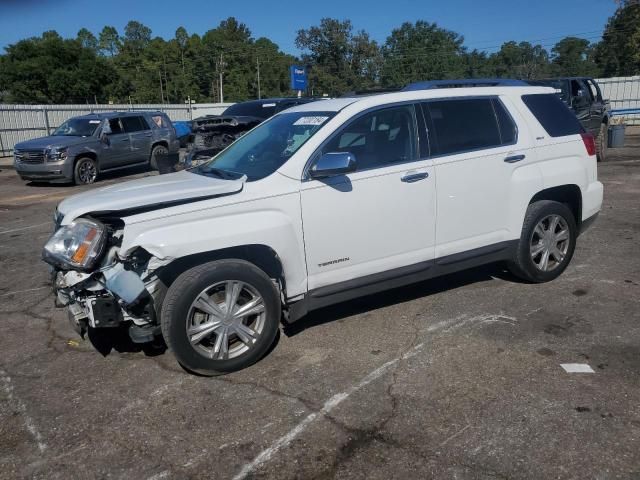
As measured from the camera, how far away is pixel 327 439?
3037mm

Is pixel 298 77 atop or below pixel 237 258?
atop

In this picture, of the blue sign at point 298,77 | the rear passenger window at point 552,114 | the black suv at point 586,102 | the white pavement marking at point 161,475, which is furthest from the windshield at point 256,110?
the blue sign at point 298,77

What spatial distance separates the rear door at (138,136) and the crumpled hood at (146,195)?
12.4 metres

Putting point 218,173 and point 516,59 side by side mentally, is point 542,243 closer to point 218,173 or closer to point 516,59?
point 218,173

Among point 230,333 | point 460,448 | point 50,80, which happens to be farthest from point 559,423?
point 50,80

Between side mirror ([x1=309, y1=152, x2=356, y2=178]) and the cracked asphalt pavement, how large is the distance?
1.32 metres

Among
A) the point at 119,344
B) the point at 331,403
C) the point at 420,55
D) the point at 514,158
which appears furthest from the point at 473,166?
the point at 420,55

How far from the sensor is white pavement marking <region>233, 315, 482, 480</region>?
9.42 ft

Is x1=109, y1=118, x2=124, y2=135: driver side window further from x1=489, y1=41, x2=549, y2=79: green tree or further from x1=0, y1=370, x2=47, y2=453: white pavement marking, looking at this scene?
x1=489, y1=41, x2=549, y2=79: green tree

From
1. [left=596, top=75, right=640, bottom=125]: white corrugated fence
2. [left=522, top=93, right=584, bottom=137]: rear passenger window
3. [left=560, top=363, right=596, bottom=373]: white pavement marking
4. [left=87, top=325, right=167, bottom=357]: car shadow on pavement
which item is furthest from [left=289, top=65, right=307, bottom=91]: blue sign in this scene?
[left=560, top=363, right=596, bottom=373]: white pavement marking

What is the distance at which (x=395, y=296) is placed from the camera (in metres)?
5.25

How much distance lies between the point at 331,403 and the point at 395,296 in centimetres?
201

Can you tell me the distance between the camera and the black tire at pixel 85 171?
46.9 feet

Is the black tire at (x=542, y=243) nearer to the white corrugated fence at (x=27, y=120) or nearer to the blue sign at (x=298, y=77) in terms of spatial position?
the white corrugated fence at (x=27, y=120)
